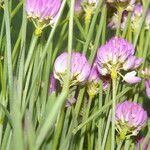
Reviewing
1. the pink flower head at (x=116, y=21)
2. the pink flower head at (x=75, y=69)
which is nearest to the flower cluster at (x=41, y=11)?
the pink flower head at (x=75, y=69)

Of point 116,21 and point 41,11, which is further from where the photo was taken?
point 116,21

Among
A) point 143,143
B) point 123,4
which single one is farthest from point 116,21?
point 143,143

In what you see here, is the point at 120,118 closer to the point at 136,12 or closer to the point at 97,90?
the point at 97,90

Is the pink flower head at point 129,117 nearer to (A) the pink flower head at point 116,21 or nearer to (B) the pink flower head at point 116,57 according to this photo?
(B) the pink flower head at point 116,57

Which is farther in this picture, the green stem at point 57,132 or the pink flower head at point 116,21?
the pink flower head at point 116,21

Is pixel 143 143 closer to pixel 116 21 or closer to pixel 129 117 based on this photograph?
pixel 129 117

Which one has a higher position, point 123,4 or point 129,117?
point 123,4
